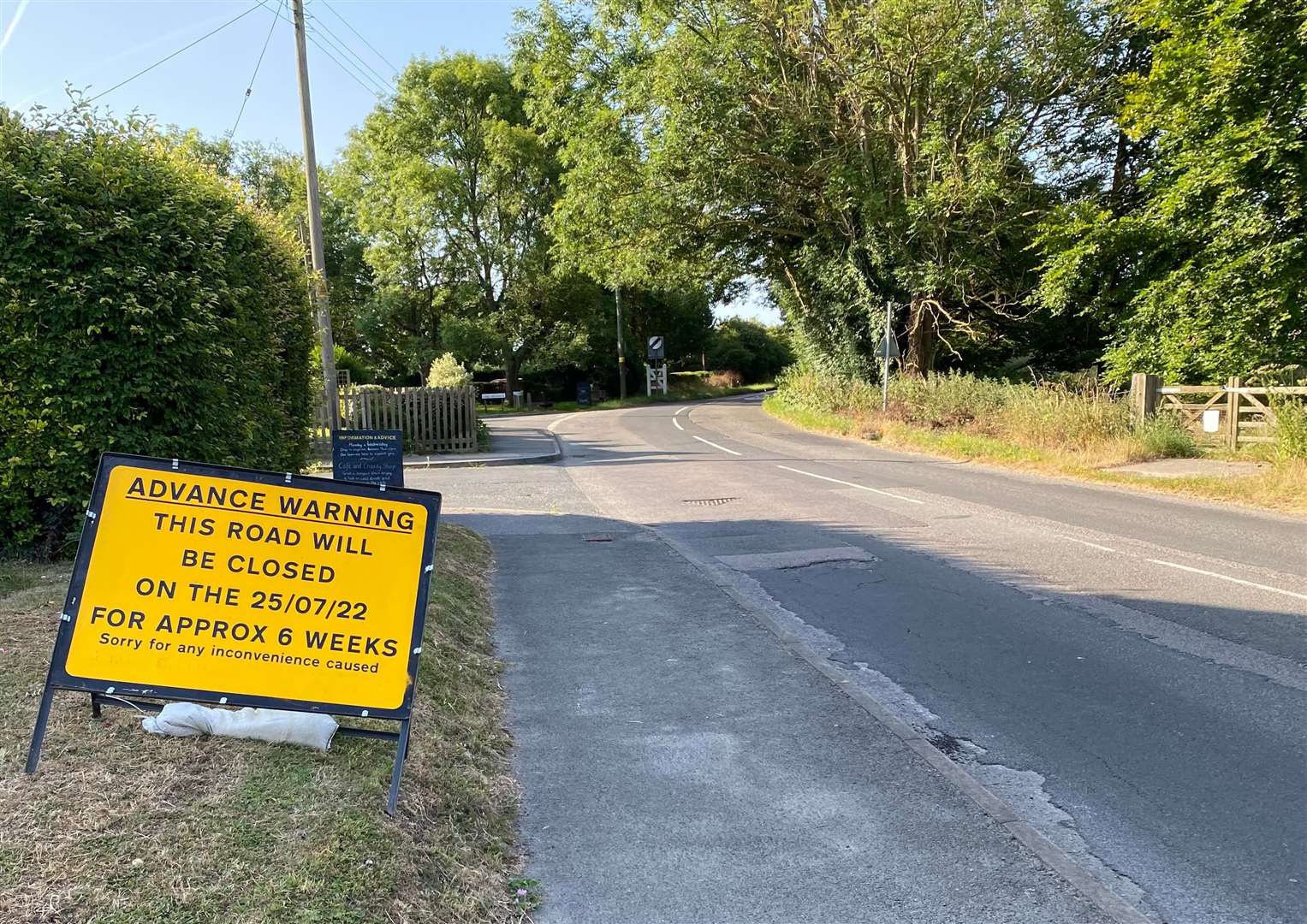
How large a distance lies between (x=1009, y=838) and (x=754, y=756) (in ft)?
4.10

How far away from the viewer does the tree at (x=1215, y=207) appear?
16.2 meters

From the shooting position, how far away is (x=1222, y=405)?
1689 cm

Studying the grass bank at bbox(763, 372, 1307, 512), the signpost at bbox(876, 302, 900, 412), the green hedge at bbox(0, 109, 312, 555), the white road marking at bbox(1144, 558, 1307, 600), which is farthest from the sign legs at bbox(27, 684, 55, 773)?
the signpost at bbox(876, 302, 900, 412)

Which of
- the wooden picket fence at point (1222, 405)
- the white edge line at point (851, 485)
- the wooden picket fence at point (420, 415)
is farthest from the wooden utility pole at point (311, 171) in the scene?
the wooden picket fence at point (1222, 405)

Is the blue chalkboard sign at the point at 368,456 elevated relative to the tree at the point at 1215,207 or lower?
lower

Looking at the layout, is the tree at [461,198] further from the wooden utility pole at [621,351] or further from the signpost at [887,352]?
the signpost at [887,352]

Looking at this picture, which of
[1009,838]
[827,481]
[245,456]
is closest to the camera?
[1009,838]

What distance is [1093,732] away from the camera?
446cm

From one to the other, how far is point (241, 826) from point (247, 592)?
3.19 ft

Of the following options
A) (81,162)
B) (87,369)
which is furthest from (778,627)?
(81,162)

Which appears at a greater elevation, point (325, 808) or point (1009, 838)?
point (325, 808)

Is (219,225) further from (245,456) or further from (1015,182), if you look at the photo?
(1015,182)

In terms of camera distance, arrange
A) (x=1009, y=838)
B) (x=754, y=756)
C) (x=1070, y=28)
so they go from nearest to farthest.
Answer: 1. (x=1009, y=838)
2. (x=754, y=756)
3. (x=1070, y=28)

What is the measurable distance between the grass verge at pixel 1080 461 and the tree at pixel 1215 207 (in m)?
4.03
